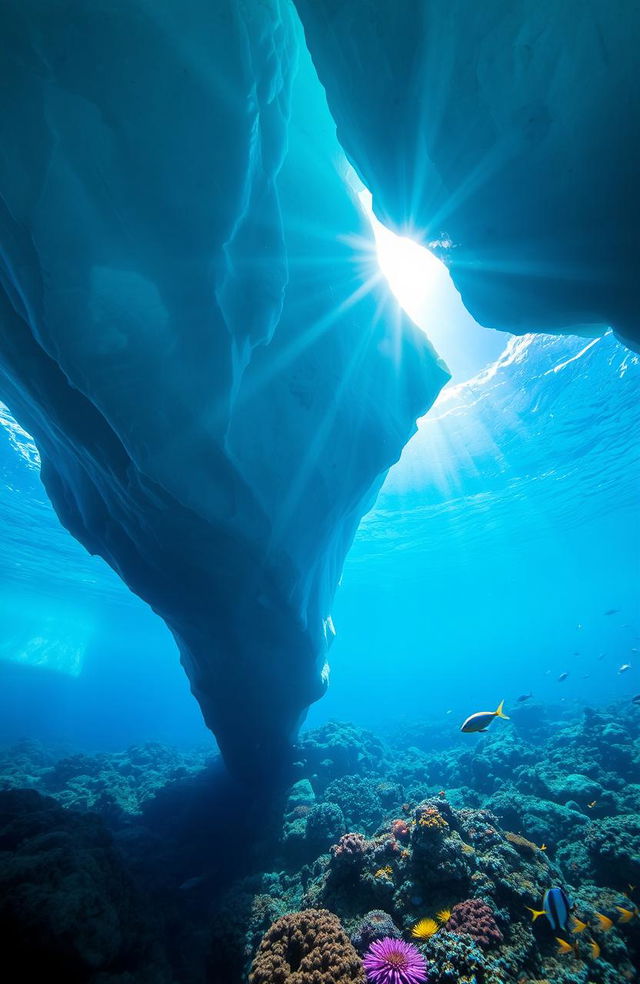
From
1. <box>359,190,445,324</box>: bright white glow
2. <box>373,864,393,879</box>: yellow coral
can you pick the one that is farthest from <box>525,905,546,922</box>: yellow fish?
<box>359,190,445,324</box>: bright white glow

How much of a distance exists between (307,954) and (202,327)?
7513 mm

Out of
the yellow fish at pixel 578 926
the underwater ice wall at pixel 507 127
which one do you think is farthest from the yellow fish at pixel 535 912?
the underwater ice wall at pixel 507 127

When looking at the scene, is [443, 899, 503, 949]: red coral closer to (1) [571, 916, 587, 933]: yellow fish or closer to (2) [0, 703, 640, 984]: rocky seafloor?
(2) [0, 703, 640, 984]: rocky seafloor

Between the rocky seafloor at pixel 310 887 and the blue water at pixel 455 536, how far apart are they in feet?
43.9

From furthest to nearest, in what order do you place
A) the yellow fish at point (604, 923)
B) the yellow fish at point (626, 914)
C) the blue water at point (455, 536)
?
the blue water at point (455, 536)
the yellow fish at point (626, 914)
the yellow fish at point (604, 923)

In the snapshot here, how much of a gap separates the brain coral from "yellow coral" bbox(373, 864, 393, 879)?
116 cm

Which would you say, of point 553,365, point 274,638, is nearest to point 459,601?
point 553,365

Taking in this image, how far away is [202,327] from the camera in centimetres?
551

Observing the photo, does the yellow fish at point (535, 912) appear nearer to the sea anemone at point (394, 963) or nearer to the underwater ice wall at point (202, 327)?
the sea anemone at point (394, 963)

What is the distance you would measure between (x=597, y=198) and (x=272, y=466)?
5908mm

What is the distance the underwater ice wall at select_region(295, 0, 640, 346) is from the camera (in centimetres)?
362

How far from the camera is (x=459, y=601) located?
215 feet

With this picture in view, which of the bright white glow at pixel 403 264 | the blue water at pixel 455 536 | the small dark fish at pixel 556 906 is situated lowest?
the small dark fish at pixel 556 906

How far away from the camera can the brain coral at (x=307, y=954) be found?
3.95 metres
